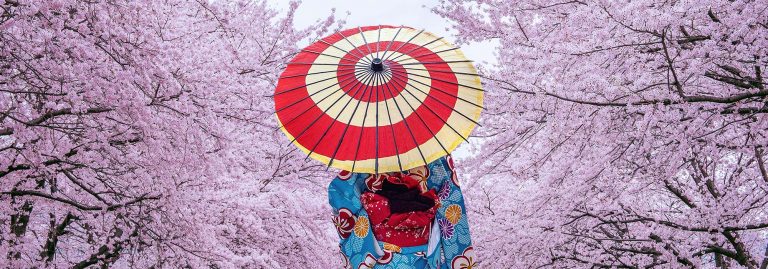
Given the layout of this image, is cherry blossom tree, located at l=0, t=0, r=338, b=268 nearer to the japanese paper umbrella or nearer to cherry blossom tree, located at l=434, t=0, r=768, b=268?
the japanese paper umbrella

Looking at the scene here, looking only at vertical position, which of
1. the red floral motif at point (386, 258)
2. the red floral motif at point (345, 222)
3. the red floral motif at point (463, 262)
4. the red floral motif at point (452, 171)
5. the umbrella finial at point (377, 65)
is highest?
the umbrella finial at point (377, 65)

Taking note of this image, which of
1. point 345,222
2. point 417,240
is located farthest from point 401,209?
point 345,222

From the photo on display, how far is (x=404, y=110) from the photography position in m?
3.31

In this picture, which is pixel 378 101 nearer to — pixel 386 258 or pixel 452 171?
pixel 452 171

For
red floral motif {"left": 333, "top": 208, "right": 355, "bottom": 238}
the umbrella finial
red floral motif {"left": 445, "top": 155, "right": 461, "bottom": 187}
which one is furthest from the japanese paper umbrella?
red floral motif {"left": 333, "top": 208, "right": 355, "bottom": 238}

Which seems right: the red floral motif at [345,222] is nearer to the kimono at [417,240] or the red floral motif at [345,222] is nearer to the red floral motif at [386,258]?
the kimono at [417,240]

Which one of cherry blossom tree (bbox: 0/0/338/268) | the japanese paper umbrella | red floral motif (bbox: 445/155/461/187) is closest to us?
the japanese paper umbrella

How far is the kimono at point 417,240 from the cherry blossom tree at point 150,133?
1.56m

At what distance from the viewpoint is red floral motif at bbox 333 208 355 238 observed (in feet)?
10.8

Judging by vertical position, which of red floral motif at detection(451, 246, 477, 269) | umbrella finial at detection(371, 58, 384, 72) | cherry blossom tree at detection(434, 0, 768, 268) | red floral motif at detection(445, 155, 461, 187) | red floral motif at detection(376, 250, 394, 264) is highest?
cherry blossom tree at detection(434, 0, 768, 268)

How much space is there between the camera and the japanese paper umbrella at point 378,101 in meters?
3.21

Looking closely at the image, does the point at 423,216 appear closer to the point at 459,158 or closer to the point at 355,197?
the point at 355,197

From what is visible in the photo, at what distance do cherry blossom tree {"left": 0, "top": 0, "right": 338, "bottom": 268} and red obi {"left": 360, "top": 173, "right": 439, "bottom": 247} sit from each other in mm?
1683

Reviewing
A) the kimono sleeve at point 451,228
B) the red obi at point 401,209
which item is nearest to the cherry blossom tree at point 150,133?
the red obi at point 401,209
